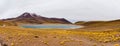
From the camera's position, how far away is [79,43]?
96.0 feet

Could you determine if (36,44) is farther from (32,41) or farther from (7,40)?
(7,40)

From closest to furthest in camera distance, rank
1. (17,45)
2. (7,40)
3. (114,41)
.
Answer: (17,45) < (7,40) < (114,41)

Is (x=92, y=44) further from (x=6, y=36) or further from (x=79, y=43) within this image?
(x=6, y=36)

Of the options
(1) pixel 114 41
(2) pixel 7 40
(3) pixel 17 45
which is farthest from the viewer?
(1) pixel 114 41

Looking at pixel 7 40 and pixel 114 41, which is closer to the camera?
pixel 7 40

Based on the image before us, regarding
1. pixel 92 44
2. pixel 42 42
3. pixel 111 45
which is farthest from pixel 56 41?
pixel 111 45

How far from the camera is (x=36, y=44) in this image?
92.8ft

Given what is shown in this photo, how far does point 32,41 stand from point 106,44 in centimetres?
706

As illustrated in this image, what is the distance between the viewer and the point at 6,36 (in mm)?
31828

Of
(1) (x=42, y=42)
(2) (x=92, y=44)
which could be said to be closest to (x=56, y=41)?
(1) (x=42, y=42)

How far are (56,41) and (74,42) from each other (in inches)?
66.7

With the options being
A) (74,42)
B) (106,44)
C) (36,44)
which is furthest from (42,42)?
(106,44)

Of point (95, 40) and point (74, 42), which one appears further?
point (95, 40)

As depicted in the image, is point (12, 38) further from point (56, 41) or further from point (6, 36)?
point (56, 41)
